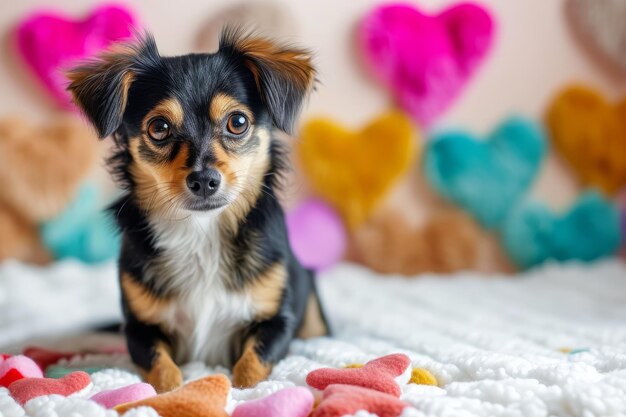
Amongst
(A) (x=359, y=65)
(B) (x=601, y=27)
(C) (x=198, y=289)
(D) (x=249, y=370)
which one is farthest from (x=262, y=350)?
(B) (x=601, y=27)

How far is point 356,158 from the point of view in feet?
9.00

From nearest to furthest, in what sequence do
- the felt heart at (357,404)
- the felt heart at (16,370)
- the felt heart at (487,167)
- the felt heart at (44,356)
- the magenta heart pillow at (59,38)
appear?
the felt heart at (357,404), the felt heart at (16,370), the felt heart at (44,356), the magenta heart pillow at (59,38), the felt heart at (487,167)

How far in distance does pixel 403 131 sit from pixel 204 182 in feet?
4.84

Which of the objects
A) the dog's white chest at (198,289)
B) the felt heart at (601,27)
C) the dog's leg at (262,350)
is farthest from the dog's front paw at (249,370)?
the felt heart at (601,27)

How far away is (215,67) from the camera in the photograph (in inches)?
60.9

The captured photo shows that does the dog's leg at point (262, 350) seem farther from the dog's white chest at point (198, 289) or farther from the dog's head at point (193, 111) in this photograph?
the dog's head at point (193, 111)

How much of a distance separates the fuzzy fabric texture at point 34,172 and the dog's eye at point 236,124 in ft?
4.25

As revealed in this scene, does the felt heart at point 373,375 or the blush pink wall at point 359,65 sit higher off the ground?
the blush pink wall at point 359,65

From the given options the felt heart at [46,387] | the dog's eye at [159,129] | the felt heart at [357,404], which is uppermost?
the dog's eye at [159,129]

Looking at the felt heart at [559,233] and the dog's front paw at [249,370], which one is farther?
the felt heart at [559,233]

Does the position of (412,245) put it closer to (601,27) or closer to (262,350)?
(601,27)

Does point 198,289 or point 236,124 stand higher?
point 236,124

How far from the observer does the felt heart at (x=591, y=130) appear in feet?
9.40

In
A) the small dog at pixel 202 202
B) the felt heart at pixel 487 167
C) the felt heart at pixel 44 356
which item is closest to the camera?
the small dog at pixel 202 202
